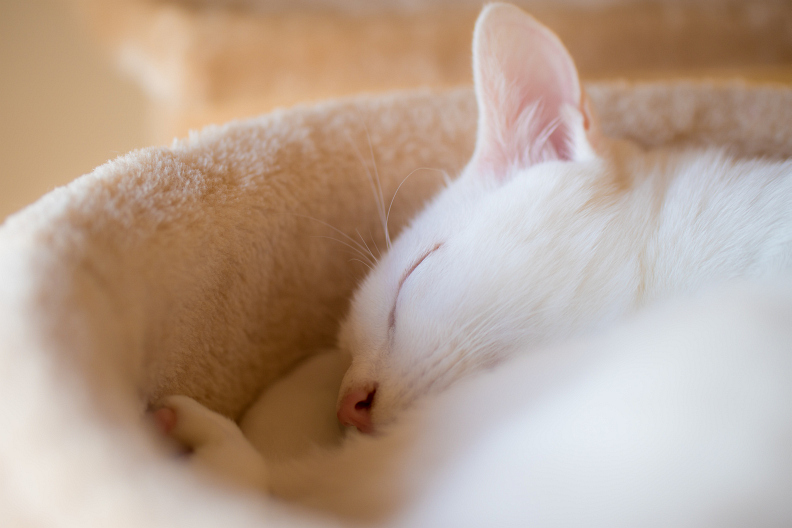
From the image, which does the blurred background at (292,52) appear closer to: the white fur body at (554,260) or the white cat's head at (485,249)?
the white cat's head at (485,249)

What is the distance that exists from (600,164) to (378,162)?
1.00 ft

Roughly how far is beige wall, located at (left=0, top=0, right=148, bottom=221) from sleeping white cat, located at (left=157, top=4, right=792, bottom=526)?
1205 millimetres

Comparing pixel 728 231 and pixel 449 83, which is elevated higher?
pixel 449 83

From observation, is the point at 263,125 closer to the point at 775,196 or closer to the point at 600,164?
the point at 600,164

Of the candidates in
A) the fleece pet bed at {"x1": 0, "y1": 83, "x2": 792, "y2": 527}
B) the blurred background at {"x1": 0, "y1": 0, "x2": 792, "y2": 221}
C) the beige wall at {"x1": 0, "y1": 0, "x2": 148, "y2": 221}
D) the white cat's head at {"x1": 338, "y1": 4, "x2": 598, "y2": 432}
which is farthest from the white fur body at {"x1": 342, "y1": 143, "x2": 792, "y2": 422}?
the beige wall at {"x1": 0, "y1": 0, "x2": 148, "y2": 221}

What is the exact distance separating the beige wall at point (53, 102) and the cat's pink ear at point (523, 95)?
3.84 feet

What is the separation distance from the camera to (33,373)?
1.19ft

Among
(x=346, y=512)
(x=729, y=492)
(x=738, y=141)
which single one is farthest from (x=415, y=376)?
(x=738, y=141)

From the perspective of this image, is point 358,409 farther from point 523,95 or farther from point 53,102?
point 53,102

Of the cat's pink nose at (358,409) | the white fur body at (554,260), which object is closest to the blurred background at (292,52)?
the white fur body at (554,260)

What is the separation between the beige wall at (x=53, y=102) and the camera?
152 centimetres

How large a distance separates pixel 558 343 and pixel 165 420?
383 mm

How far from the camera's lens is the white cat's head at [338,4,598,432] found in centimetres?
58

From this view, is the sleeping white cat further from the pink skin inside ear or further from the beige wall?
the beige wall
